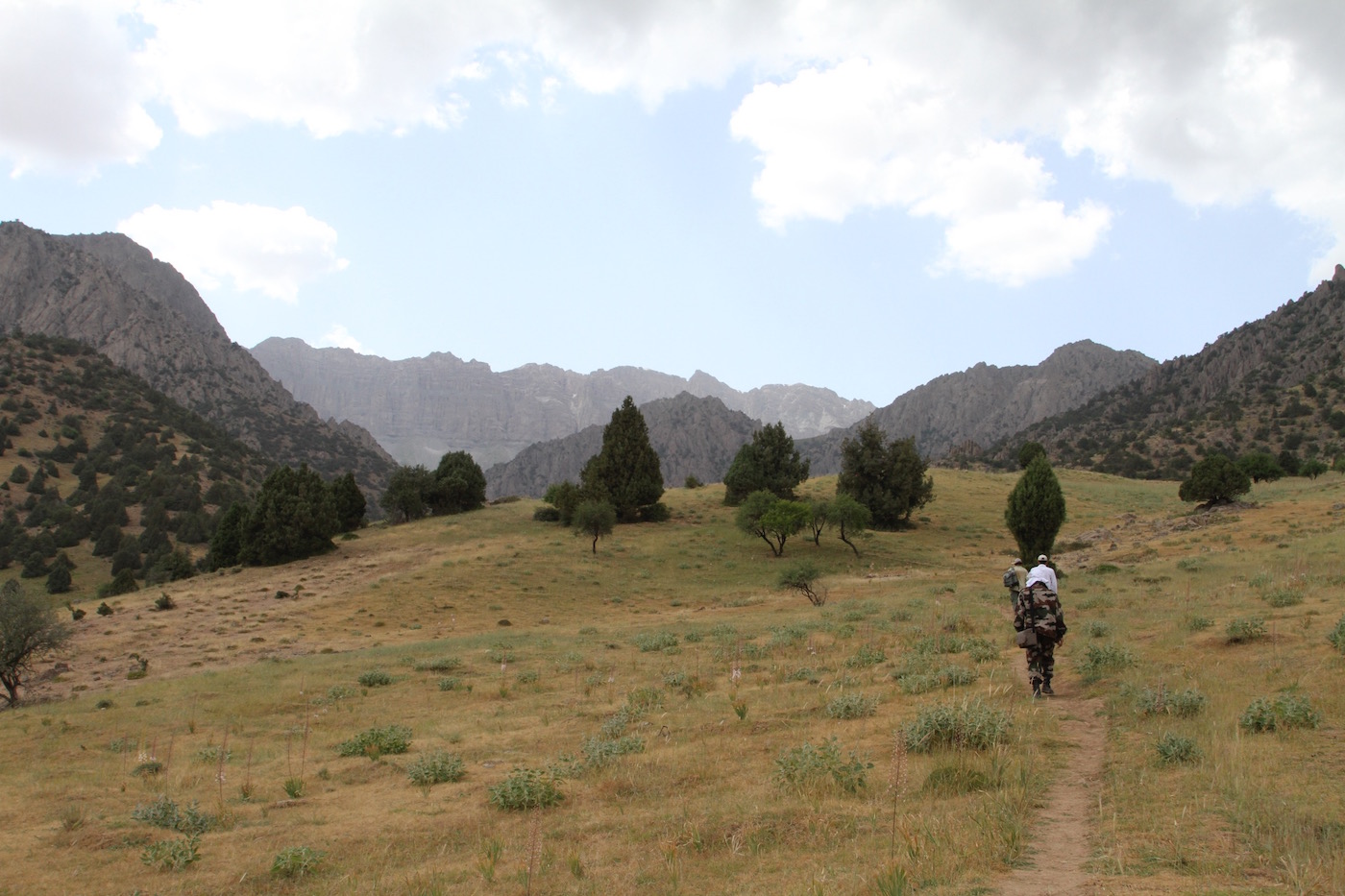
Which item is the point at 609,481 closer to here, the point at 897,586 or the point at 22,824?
the point at 897,586

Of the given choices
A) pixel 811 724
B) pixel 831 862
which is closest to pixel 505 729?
pixel 811 724

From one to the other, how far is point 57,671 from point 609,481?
132ft

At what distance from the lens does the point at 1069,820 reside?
20.2 ft

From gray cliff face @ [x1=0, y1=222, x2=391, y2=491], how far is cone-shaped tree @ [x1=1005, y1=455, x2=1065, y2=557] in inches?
5711

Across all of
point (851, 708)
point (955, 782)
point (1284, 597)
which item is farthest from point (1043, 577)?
point (1284, 597)

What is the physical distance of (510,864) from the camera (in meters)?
6.61

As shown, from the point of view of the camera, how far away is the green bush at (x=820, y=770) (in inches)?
297

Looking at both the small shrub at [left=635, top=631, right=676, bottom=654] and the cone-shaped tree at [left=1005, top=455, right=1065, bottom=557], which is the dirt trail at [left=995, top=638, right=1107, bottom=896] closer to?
the small shrub at [left=635, top=631, right=676, bottom=654]

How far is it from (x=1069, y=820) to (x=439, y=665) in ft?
61.2

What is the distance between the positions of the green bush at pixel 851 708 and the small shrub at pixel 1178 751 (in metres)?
4.15

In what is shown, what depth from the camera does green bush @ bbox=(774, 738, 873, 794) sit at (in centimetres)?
754

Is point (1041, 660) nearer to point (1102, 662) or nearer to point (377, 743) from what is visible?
point (1102, 662)

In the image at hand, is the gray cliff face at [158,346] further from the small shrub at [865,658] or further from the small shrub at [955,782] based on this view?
the small shrub at [955,782]

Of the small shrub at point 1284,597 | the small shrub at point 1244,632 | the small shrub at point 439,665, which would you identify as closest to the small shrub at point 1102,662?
the small shrub at point 1244,632
